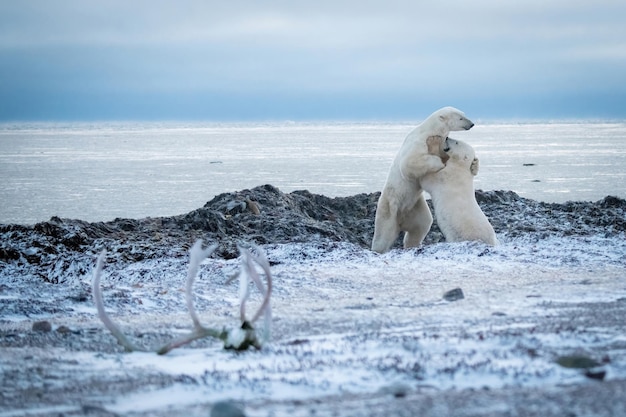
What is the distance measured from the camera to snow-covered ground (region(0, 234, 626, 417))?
11.1 feet

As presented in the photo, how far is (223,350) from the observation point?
4.38 m

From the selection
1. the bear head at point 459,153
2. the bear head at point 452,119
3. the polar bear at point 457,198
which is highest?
the bear head at point 452,119

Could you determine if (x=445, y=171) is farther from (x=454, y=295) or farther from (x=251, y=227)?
(x=454, y=295)

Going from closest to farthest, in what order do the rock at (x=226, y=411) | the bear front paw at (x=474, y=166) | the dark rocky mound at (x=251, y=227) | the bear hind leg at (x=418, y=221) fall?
1. the rock at (x=226, y=411)
2. the dark rocky mound at (x=251, y=227)
3. the bear front paw at (x=474, y=166)
4. the bear hind leg at (x=418, y=221)

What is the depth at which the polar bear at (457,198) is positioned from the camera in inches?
344

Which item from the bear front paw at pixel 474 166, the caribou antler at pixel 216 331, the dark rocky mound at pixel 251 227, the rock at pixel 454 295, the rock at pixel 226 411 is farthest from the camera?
the bear front paw at pixel 474 166

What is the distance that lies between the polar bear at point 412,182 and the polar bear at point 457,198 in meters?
0.16

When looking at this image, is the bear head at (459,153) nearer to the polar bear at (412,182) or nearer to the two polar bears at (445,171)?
the two polar bears at (445,171)

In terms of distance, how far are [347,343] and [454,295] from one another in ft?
5.47

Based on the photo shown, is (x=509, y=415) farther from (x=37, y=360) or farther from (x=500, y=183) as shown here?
(x=500, y=183)

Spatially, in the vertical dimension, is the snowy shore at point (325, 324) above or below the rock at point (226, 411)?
below

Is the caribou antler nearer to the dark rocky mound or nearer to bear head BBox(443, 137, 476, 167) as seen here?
the dark rocky mound

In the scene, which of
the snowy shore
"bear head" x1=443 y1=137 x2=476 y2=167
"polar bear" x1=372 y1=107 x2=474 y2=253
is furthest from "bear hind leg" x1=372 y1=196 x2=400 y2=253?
"bear head" x1=443 y1=137 x2=476 y2=167

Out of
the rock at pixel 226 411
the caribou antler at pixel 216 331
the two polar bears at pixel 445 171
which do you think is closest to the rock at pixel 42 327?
the caribou antler at pixel 216 331
